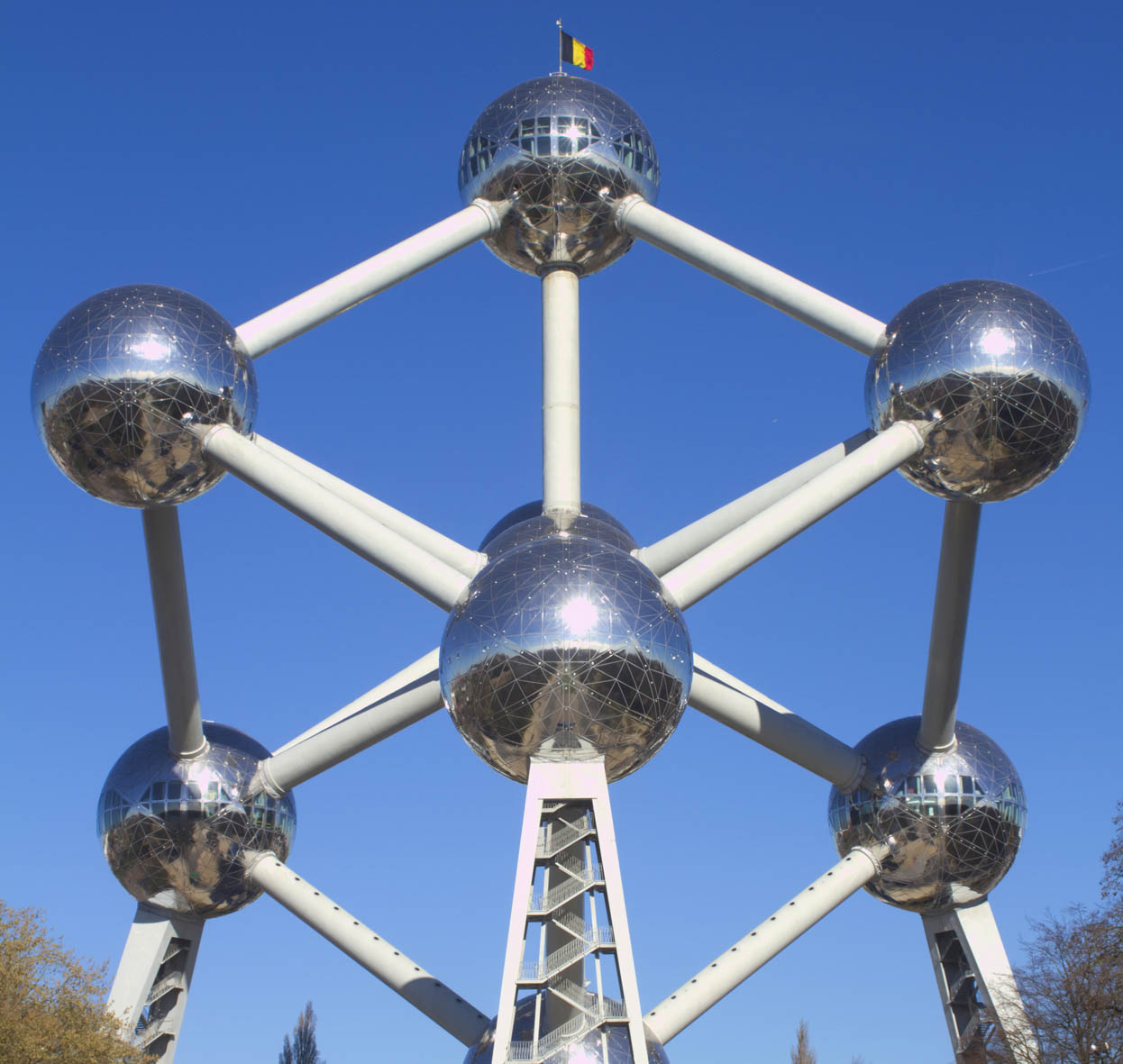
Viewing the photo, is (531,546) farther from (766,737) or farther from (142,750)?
(142,750)

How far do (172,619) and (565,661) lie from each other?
20.9 feet

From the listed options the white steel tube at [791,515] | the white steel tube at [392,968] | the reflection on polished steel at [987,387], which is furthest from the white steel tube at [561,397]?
the white steel tube at [392,968]

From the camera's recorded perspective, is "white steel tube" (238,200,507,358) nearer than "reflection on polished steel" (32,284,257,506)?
No

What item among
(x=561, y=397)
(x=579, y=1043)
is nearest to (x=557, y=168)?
(x=561, y=397)

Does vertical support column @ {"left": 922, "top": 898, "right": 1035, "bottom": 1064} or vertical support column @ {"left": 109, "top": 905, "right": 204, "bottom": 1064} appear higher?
vertical support column @ {"left": 109, "top": 905, "right": 204, "bottom": 1064}

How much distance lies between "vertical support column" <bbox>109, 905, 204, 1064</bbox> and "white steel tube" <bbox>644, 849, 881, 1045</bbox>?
7119mm

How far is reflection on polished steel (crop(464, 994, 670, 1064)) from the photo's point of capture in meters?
17.6

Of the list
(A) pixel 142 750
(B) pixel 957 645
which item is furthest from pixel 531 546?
(A) pixel 142 750

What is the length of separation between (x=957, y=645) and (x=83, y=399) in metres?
11.0

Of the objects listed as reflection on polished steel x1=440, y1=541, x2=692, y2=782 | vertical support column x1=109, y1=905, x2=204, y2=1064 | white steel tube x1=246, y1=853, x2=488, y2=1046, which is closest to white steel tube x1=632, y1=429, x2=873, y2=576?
reflection on polished steel x1=440, y1=541, x2=692, y2=782

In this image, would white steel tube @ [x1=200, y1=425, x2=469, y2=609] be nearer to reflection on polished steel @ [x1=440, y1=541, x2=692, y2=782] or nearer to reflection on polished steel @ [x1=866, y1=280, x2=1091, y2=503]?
reflection on polished steel @ [x1=440, y1=541, x2=692, y2=782]

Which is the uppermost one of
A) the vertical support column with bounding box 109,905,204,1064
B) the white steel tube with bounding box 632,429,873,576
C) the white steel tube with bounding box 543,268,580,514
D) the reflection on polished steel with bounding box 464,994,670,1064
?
the white steel tube with bounding box 543,268,580,514

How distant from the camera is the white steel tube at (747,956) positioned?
1973 centimetres

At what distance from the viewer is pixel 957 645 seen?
20.7m
